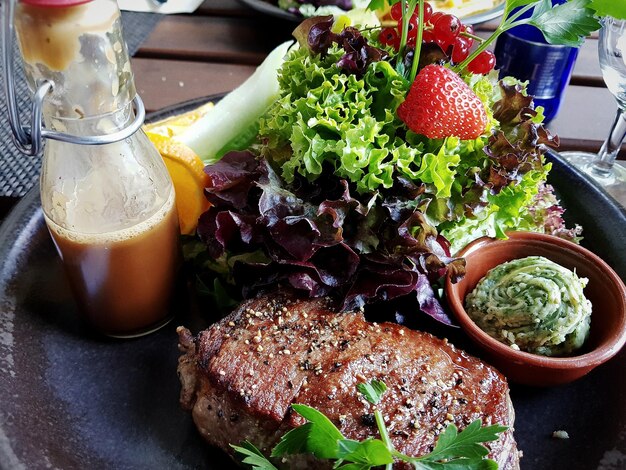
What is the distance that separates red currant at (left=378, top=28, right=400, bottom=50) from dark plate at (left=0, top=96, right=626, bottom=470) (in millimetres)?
943

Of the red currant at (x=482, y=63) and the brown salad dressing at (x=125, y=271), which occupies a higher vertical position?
the red currant at (x=482, y=63)

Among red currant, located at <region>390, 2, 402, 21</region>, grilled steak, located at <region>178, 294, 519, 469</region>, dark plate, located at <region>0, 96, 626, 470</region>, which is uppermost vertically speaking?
red currant, located at <region>390, 2, 402, 21</region>

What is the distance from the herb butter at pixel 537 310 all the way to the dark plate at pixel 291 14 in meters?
1.83

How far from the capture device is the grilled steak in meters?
1.30

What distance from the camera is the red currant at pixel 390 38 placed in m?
1.88

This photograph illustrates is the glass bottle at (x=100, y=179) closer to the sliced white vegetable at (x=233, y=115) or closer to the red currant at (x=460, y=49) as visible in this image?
the sliced white vegetable at (x=233, y=115)

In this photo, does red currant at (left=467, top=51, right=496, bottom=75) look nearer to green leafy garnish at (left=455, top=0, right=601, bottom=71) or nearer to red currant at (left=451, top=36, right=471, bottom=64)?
red currant at (left=451, top=36, right=471, bottom=64)

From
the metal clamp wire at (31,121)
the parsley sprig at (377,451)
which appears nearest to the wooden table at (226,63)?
the metal clamp wire at (31,121)

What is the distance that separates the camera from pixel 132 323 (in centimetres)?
172

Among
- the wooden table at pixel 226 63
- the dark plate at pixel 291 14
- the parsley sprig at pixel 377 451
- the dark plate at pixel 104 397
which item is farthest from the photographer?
the dark plate at pixel 291 14

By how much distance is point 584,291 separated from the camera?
1709mm

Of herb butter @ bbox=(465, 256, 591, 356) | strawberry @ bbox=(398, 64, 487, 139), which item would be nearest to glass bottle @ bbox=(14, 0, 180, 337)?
strawberry @ bbox=(398, 64, 487, 139)

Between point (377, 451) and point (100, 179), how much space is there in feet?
3.20

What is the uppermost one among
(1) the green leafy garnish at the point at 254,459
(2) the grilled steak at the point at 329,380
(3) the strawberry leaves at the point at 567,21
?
(3) the strawberry leaves at the point at 567,21
